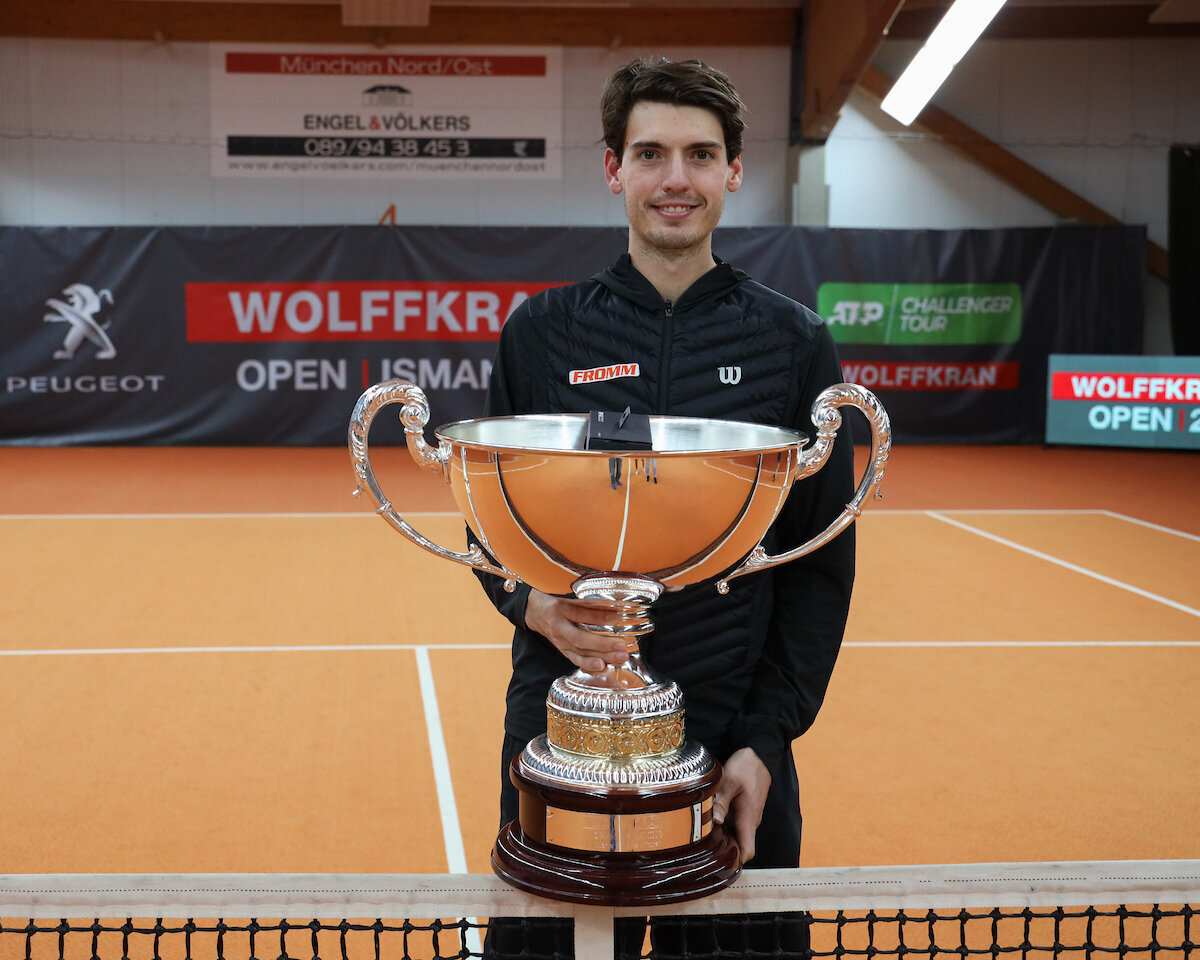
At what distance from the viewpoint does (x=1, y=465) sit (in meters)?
10.2

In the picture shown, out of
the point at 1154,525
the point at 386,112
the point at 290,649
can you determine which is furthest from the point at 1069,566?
the point at 386,112

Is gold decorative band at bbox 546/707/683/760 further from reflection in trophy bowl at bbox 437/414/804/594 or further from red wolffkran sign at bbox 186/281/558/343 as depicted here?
red wolffkran sign at bbox 186/281/558/343

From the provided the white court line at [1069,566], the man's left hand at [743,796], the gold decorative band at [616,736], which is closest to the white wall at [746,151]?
the white court line at [1069,566]

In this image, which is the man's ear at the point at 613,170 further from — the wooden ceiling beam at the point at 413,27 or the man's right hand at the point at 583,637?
the wooden ceiling beam at the point at 413,27

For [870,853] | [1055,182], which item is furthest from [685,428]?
[1055,182]

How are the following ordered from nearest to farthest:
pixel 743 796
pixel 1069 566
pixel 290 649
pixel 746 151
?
pixel 743 796 < pixel 290 649 < pixel 1069 566 < pixel 746 151

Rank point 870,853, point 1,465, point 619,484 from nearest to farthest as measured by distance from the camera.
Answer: point 619,484
point 870,853
point 1,465

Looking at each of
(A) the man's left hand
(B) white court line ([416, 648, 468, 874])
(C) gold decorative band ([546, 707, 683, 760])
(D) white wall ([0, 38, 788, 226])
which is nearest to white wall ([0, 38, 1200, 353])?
(D) white wall ([0, 38, 788, 226])

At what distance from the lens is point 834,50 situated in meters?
11.6

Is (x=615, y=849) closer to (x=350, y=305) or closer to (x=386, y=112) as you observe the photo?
(x=350, y=305)

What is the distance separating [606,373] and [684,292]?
14cm

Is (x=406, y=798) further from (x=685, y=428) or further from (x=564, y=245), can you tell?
(x=564, y=245)

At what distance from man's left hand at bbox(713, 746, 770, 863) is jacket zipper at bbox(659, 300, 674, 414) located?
1.46ft

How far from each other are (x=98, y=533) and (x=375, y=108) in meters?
6.74
